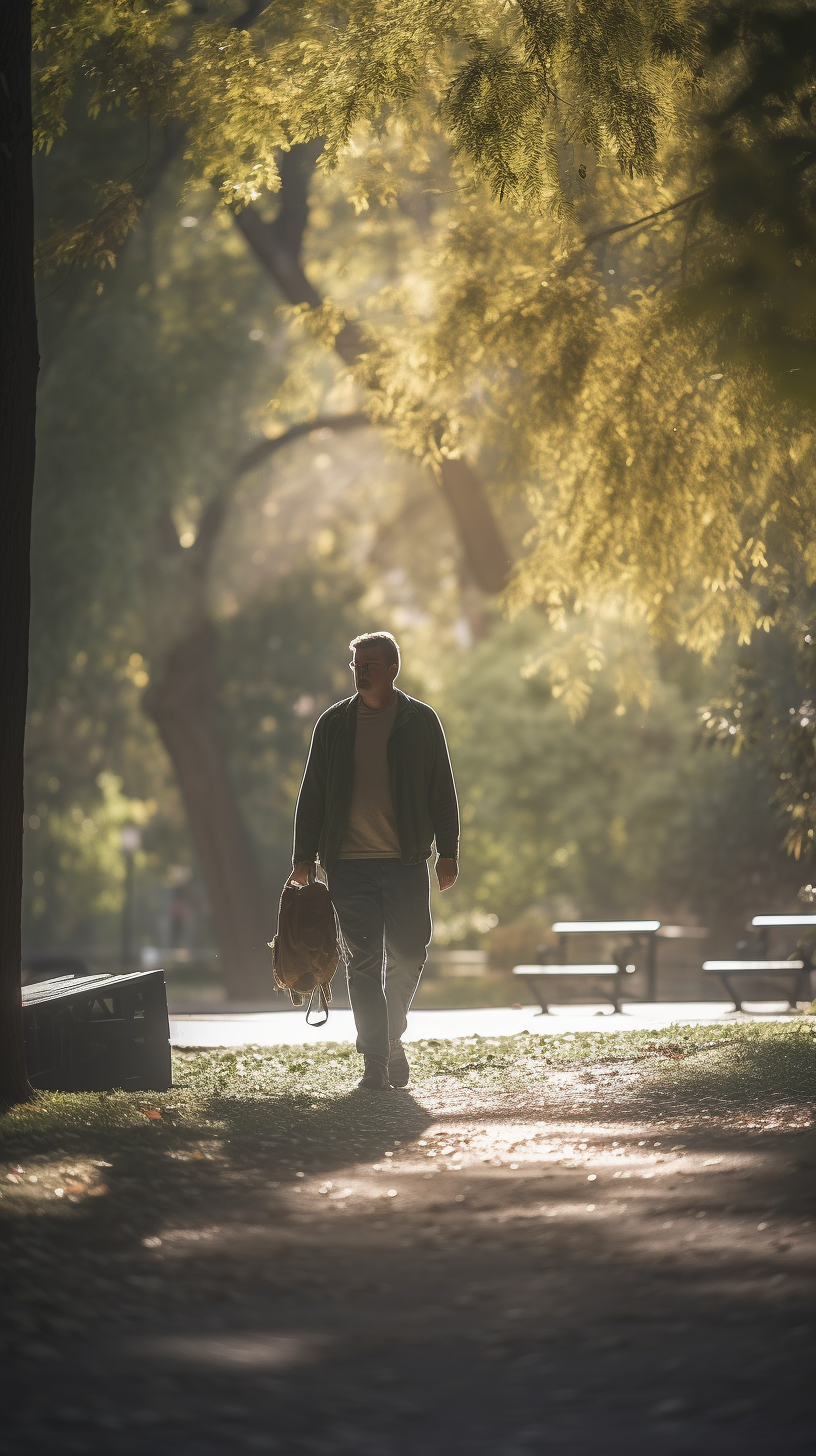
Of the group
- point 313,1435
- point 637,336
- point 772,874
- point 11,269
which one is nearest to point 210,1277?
point 313,1435

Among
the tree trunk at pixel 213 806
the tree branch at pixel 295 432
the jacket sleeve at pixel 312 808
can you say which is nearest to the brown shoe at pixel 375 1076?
the jacket sleeve at pixel 312 808

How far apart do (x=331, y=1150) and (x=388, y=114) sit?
26.8ft

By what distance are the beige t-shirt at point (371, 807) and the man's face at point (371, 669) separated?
0.72 feet

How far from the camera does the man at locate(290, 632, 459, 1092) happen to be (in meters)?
8.21

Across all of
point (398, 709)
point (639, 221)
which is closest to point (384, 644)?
point (398, 709)

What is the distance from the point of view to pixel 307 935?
8414mm

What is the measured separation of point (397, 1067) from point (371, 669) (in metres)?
1.91

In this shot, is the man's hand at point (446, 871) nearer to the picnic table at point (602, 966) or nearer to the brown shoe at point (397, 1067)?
the brown shoe at point (397, 1067)

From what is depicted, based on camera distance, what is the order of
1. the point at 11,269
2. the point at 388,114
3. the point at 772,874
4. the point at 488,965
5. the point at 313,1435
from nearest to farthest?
the point at 313,1435, the point at 11,269, the point at 388,114, the point at 772,874, the point at 488,965

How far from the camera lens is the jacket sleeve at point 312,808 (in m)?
8.34

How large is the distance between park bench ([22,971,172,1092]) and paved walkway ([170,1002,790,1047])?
223 centimetres

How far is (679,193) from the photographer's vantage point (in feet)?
35.3

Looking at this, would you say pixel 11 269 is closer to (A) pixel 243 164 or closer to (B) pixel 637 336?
(A) pixel 243 164

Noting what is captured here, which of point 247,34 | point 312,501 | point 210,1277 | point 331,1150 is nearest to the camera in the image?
point 210,1277
